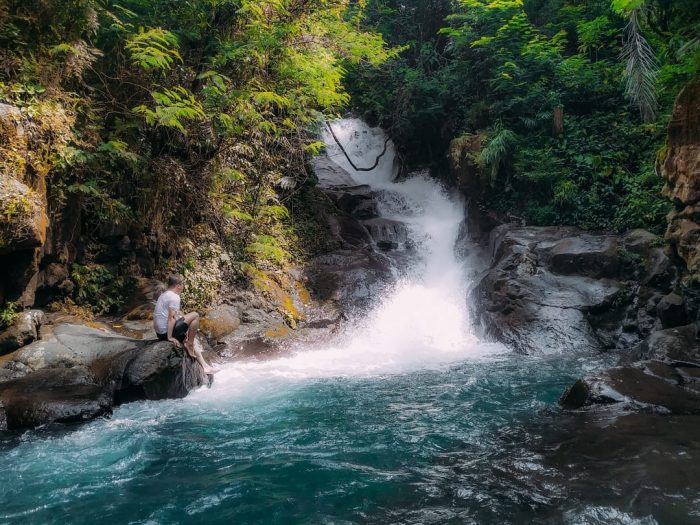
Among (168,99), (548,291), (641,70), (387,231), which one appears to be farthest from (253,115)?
(641,70)

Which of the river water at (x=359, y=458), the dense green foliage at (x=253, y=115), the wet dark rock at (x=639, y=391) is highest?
the dense green foliage at (x=253, y=115)

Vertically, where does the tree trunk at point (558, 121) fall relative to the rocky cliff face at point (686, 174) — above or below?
above

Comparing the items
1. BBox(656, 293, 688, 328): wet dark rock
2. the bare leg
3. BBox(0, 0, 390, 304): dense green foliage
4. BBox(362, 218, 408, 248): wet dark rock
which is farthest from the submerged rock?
BBox(362, 218, 408, 248): wet dark rock

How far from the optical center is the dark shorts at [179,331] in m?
7.62

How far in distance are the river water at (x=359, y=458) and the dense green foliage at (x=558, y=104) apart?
577 centimetres

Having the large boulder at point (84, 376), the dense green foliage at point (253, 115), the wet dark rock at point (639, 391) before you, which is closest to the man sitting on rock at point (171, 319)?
the large boulder at point (84, 376)

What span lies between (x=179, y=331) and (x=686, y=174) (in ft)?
28.8

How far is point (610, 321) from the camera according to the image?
10000mm

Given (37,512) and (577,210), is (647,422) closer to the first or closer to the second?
(37,512)

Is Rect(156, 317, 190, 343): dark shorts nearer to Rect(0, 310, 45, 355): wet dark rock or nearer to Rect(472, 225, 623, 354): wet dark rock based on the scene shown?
Rect(0, 310, 45, 355): wet dark rock

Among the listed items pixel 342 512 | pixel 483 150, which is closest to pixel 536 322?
pixel 483 150

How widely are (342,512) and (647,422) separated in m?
3.38

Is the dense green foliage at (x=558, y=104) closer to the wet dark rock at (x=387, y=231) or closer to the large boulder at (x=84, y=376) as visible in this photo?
the wet dark rock at (x=387, y=231)

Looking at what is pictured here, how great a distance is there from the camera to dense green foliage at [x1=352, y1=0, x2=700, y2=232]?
11.1 m
